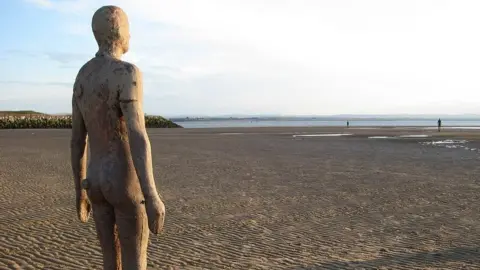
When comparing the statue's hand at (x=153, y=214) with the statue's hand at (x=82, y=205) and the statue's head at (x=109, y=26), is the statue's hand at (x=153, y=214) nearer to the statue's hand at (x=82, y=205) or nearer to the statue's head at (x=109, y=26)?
the statue's hand at (x=82, y=205)

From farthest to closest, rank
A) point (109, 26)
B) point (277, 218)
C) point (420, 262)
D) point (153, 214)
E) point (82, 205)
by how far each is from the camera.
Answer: point (277, 218) → point (420, 262) → point (82, 205) → point (109, 26) → point (153, 214)

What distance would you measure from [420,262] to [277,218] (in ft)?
11.2

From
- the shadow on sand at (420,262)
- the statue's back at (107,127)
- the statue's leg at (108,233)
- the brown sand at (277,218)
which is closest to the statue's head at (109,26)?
the statue's back at (107,127)

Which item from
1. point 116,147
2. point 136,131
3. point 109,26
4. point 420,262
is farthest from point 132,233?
point 420,262

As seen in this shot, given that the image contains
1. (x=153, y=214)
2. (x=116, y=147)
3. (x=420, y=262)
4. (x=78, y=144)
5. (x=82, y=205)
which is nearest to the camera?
(x=153, y=214)

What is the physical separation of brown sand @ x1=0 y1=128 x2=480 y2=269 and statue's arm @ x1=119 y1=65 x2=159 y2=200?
12.5 feet

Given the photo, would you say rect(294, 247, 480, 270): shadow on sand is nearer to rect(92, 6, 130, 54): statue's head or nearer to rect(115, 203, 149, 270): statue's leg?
rect(115, 203, 149, 270): statue's leg

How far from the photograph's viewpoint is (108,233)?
142 inches

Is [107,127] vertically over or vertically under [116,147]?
over

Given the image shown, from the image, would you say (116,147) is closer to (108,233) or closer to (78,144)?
(78,144)

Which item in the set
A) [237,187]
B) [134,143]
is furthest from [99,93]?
[237,187]

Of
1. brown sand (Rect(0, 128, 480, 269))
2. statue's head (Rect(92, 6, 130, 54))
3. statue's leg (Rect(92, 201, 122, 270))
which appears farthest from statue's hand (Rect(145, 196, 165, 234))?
brown sand (Rect(0, 128, 480, 269))

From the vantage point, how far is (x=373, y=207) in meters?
10.9

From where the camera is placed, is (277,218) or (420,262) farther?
(277,218)
